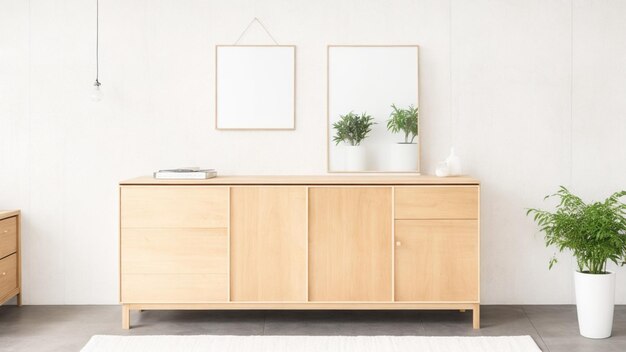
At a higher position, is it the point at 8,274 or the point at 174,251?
the point at 174,251

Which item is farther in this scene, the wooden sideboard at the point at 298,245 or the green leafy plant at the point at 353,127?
the green leafy plant at the point at 353,127

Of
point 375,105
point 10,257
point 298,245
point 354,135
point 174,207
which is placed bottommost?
point 10,257

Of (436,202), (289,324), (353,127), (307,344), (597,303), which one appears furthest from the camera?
(353,127)

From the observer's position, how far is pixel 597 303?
129 inches

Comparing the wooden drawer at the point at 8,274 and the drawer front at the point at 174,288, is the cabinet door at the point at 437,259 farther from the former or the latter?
the wooden drawer at the point at 8,274

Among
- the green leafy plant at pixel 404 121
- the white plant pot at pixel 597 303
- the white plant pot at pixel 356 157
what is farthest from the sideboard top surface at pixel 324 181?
the white plant pot at pixel 597 303

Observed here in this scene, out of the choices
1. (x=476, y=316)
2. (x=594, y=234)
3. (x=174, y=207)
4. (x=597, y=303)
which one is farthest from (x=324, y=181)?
(x=597, y=303)

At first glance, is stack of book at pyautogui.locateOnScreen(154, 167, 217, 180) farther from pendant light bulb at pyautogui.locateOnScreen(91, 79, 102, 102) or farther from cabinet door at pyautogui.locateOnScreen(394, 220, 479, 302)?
cabinet door at pyautogui.locateOnScreen(394, 220, 479, 302)

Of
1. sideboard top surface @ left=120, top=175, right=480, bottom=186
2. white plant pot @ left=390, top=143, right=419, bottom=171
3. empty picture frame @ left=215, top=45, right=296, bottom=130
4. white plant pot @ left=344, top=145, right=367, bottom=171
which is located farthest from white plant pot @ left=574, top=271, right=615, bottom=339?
empty picture frame @ left=215, top=45, right=296, bottom=130

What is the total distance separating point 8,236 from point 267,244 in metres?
1.67

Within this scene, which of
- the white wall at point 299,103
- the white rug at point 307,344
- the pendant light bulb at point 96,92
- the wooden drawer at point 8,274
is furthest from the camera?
the white wall at point 299,103

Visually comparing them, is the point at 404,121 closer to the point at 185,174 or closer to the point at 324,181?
the point at 324,181

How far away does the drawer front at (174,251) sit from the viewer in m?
3.43

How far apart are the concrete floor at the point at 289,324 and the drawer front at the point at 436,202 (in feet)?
2.18
